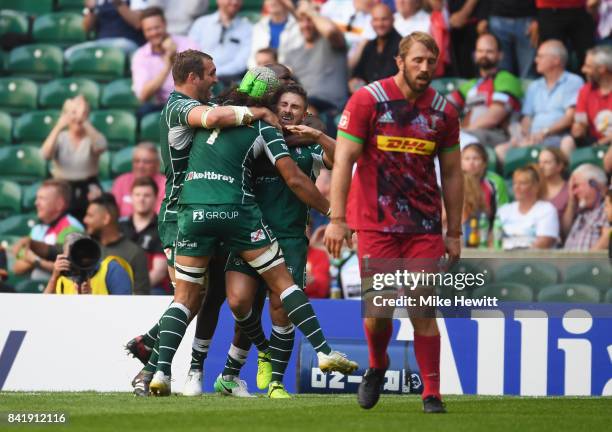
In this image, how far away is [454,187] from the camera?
7.38 meters

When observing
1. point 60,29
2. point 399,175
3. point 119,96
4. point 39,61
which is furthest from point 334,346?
point 60,29

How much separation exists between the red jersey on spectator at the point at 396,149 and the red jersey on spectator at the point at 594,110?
686 cm

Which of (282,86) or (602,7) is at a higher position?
(602,7)

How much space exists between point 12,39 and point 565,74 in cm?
749

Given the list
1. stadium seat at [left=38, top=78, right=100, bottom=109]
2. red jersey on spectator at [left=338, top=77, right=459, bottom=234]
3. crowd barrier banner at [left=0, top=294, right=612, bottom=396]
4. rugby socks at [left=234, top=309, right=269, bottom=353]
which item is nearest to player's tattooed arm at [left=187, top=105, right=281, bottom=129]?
red jersey on spectator at [left=338, top=77, right=459, bottom=234]

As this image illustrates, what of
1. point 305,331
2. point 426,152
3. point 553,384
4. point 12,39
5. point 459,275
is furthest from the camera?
point 12,39

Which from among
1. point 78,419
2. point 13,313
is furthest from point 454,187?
point 13,313

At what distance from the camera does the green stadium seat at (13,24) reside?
17188 millimetres

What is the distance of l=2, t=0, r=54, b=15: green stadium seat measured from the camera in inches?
694

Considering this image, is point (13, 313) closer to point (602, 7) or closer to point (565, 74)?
point (565, 74)

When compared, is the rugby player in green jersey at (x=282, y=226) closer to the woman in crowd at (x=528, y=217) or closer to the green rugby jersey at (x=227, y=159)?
the green rugby jersey at (x=227, y=159)

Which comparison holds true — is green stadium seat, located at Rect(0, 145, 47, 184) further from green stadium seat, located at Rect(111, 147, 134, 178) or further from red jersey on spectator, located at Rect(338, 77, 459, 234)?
red jersey on spectator, located at Rect(338, 77, 459, 234)

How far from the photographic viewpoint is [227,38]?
15734mm

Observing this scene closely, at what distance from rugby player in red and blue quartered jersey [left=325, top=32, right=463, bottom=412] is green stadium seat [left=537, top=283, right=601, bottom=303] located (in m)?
3.69
